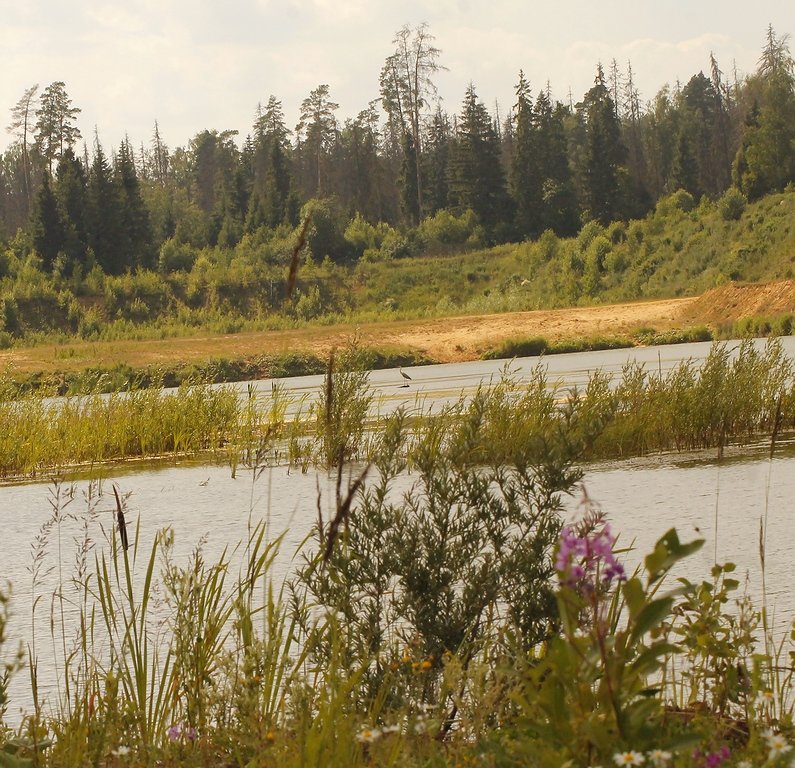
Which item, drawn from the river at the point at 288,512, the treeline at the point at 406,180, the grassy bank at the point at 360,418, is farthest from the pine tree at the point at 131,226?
the river at the point at 288,512

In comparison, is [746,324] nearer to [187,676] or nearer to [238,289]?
[238,289]

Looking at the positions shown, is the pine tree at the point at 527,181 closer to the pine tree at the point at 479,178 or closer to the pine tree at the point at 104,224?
the pine tree at the point at 479,178

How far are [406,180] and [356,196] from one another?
9230 mm

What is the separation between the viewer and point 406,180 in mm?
73312

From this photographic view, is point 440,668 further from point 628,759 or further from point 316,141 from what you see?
point 316,141

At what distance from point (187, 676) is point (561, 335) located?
35973mm

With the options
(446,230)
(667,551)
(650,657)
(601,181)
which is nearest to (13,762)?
(650,657)

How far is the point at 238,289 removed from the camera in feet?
189

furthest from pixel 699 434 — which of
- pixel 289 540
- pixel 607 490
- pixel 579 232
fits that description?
pixel 579 232

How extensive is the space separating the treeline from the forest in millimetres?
116

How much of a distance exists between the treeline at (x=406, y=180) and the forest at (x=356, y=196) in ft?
0.38

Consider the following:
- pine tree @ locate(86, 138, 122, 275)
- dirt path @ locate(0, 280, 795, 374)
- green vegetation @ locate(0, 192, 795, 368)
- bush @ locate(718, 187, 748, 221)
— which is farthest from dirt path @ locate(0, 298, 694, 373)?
pine tree @ locate(86, 138, 122, 275)

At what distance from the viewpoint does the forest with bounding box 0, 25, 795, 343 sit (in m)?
57.2

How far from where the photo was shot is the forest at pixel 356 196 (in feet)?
188
